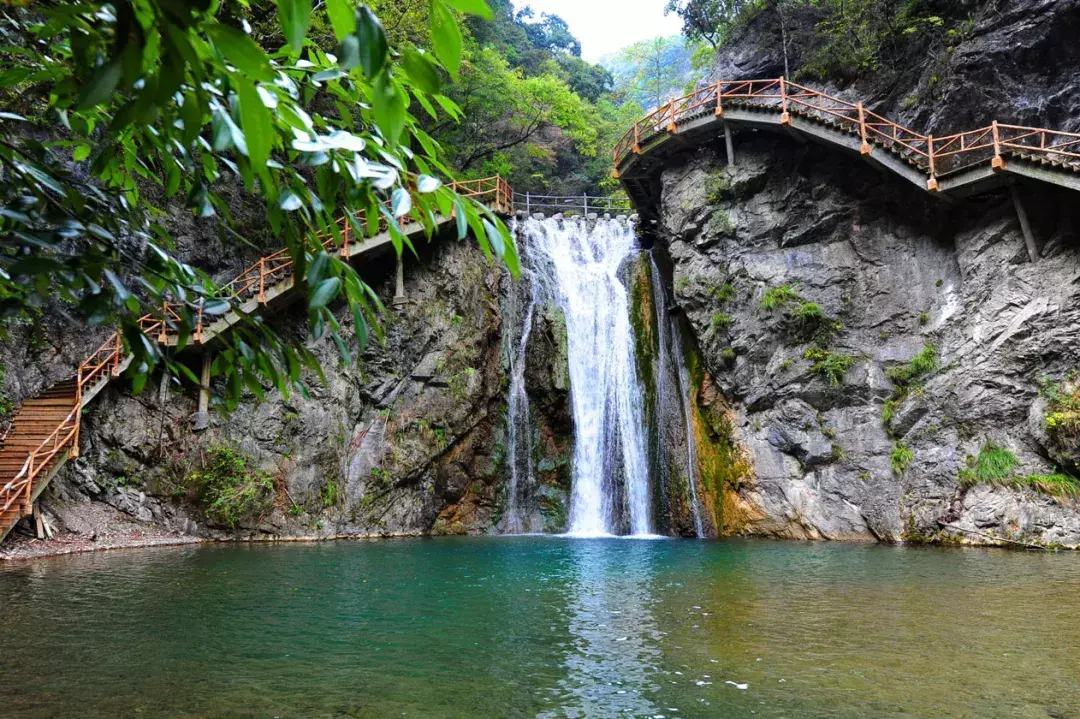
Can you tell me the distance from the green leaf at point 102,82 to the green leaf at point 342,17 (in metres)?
0.33

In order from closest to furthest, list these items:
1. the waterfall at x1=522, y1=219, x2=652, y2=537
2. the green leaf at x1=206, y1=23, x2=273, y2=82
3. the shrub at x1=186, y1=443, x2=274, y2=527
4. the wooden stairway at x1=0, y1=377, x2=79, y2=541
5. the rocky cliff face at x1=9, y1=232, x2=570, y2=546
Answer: the green leaf at x1=206, y1=23, x2=273, y2=82 → the wooden stairway at x1=0, y1=377, x2=79, y2=541 → the rocky cliff face at x1=9, y1=232, x2=570, y2=546 → the shrub at x1=186, y1=443, x2=274, y2=527 → the waterfall at x1=522, y1=219, x2=652, y2=537

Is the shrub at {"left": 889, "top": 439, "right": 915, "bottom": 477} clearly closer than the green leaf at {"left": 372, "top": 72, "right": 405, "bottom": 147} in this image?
No

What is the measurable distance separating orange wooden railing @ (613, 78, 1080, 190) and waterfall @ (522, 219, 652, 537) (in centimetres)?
389

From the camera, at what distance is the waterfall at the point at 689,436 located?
665 inches

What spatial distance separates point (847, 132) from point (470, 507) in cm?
1304

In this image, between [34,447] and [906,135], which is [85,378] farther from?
[906,135]

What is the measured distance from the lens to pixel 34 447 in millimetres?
13125

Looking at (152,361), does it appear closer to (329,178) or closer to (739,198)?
(329,178)

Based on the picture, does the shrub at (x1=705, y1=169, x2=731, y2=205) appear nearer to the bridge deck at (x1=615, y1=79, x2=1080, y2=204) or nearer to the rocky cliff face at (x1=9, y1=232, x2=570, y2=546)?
the bridge deck at (x1=615, y1=79, x2=1080, y2=204)

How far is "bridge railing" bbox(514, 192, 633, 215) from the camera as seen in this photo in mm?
29234

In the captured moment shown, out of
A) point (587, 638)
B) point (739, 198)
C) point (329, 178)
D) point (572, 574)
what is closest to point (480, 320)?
point (739, 198)

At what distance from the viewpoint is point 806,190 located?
55.9 feet

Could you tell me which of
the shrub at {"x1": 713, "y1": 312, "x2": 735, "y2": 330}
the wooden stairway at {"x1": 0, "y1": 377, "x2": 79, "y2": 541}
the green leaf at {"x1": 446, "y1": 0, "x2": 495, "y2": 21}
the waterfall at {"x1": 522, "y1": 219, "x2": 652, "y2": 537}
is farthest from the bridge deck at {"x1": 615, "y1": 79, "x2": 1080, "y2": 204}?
the wooden stairway at {"x1": 0, "y1": 377, "x2": 79, "y2": 541}

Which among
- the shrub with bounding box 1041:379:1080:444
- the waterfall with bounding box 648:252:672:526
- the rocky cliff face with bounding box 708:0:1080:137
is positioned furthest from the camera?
the waterfall with bounding box 648:252:672:526
